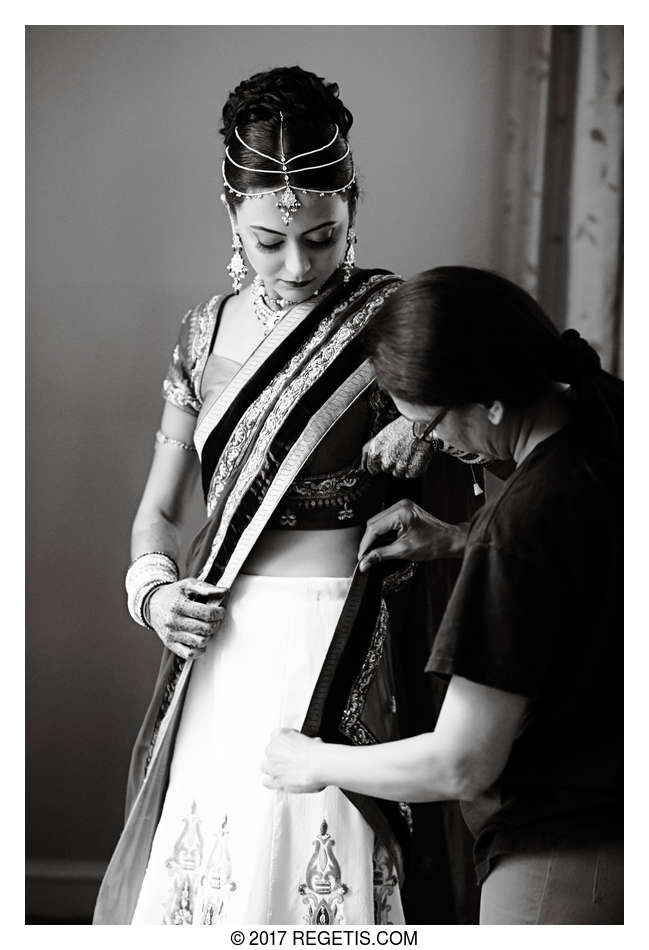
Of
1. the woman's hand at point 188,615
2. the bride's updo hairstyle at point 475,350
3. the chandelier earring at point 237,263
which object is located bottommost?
the woman's hand at point 188,615

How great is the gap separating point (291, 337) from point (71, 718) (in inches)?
29.0

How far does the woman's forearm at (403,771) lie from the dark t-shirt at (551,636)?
0.07 m

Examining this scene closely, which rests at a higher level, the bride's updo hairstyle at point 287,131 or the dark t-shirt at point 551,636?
the bride's updo hairstyle at point 287,131

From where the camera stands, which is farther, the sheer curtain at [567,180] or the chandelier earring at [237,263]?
the sheer curtain at [567,180]

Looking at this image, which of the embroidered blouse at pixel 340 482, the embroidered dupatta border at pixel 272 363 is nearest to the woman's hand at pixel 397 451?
the embroidered blouse at pixel 340 482

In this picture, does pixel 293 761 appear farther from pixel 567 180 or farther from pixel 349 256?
pixel 567 180

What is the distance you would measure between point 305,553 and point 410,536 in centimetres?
14

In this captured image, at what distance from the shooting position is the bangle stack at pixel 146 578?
1.32 metres

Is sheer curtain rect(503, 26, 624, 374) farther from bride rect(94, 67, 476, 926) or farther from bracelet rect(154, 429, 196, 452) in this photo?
bracelet rect(154, 429, 196, 452)

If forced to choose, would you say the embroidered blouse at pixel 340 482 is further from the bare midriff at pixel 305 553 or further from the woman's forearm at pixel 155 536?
the woman's forearm at pixel 155 536

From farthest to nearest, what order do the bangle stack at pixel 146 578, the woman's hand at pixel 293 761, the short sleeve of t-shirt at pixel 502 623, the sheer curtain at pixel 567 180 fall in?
1. the sheer curtain at pixel 567 180
2. the bangle stack at pixel 146 578
3. the woman's hand at pixel 293 761
4. the short sleeve of t-shirt at pixel 502 623

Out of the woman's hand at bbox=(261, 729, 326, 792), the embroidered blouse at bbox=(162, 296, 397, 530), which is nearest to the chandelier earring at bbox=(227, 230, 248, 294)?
the embroidered blouse at bbox=(162, 296, 397, 530)

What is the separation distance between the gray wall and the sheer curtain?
0.04 metres

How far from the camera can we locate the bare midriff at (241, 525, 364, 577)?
130 cm
